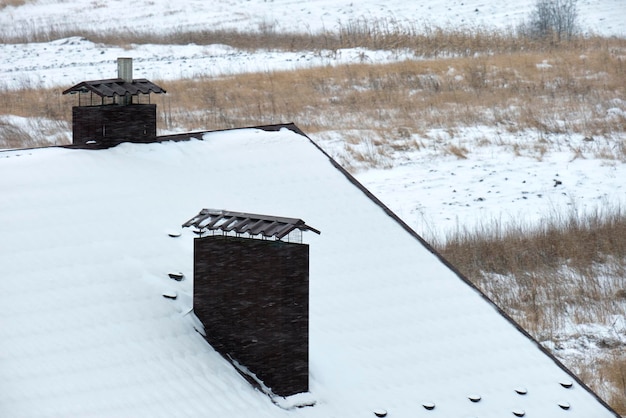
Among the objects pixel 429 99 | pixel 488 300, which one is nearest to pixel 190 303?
pixel 488 300

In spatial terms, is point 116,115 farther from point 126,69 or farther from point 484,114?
point 484,114

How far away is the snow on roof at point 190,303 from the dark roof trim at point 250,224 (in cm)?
59

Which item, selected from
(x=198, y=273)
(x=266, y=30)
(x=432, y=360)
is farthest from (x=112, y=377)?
(x=266, y=30)

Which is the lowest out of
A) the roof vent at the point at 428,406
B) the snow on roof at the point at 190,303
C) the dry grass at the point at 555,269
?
the dry grass at the point at 555,269

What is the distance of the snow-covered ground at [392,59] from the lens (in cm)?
2026

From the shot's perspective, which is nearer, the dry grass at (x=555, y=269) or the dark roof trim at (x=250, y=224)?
the dark roof trim at (x=250, y=224)

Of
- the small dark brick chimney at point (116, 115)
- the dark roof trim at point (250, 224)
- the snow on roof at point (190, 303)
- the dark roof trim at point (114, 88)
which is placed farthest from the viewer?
the small dark brick chimney at point (116, 115)

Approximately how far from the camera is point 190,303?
7078mm

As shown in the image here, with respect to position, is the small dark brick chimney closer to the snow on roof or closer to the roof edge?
the snow on roof

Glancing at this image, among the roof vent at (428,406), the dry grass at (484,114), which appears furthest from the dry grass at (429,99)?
the roof vent at (428,406)

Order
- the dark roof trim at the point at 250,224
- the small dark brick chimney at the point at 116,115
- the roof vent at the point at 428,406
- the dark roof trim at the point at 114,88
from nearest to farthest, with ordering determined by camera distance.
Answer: the dark roof trim at the point at 250,224 → the roof vent at the point at 428,406 → the dark roof trim at the point at 114,88 → the small dark brick chimney at the point at 116,115

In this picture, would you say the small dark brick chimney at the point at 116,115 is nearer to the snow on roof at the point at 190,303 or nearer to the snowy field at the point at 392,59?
the snow on roof at the point at 190,303

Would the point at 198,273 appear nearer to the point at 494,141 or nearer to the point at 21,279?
the point at 21,279

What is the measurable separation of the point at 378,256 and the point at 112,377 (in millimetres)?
3074
